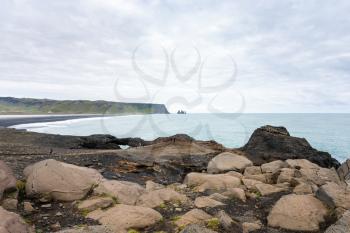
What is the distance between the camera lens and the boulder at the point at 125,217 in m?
8.27

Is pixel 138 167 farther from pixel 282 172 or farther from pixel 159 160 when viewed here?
pixel 282 172

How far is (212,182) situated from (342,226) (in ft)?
16.4

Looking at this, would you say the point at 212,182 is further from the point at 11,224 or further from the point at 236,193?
the point at 11,224

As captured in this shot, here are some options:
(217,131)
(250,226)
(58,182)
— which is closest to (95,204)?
(58,182)

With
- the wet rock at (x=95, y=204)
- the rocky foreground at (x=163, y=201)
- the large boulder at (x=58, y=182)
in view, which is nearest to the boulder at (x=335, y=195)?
the rocky foreground at (x=163, y=201)

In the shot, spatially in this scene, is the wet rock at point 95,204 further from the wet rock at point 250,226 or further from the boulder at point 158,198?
the wet rock at point 250,226

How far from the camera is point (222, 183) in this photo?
12.8 m

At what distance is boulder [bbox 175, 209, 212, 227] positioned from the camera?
8.80 m

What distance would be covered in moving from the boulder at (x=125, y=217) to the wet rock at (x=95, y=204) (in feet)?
0.89

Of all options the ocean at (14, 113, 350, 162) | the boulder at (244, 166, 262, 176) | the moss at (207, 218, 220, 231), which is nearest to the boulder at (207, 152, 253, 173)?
the boulder at (244, 166, 262, 176)

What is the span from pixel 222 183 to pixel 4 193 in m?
7.12

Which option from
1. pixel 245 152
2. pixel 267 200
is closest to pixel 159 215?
pixel 267 200

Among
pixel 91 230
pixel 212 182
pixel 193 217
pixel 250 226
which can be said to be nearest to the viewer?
pixel 91 230

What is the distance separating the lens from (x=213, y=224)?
8617 mm
